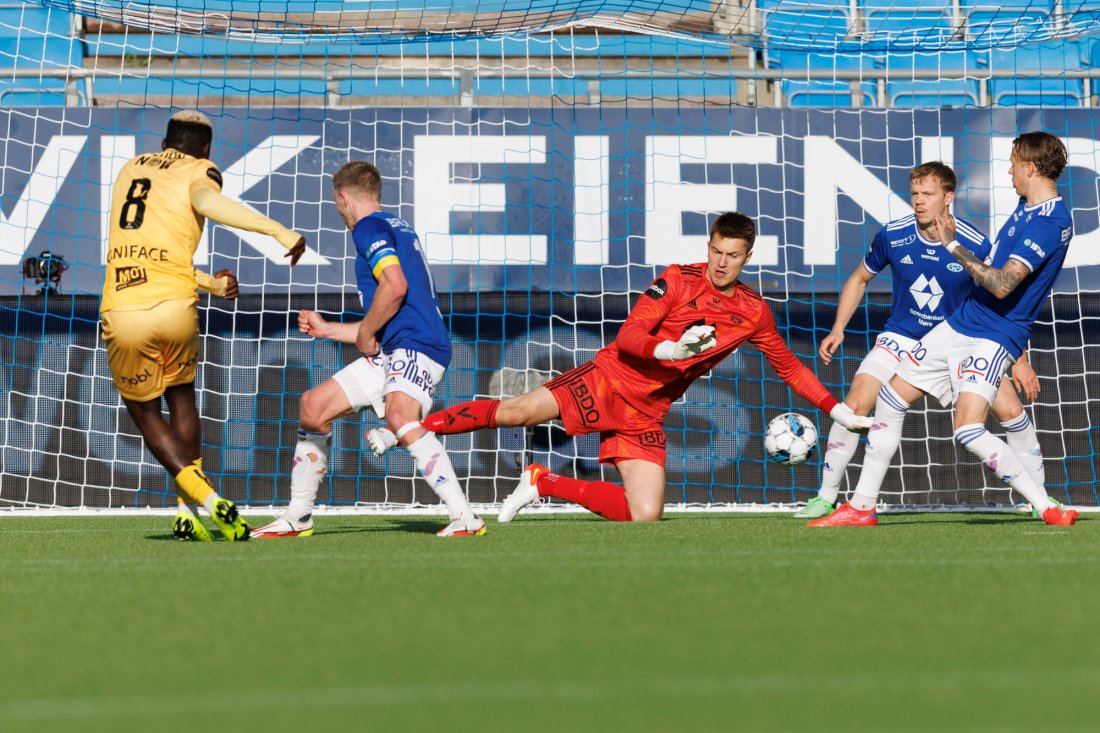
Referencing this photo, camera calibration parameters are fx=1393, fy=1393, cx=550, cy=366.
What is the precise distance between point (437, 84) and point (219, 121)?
2.40m

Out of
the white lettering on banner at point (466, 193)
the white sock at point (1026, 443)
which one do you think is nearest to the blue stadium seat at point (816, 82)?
the white lettering on banner at point (466, 193)

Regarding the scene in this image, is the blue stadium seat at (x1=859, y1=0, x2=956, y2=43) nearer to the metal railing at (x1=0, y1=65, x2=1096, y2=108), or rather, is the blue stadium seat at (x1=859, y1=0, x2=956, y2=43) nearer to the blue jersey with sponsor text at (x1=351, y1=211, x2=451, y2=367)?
the metal railing at (x1=0, y1=65, x2=1096, y2=108)

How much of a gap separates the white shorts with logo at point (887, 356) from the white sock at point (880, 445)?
1.11ft

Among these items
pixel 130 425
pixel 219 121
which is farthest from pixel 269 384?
pixel 219 121

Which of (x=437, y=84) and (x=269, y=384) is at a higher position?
(x=437, y=84)

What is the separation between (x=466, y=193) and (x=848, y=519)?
411 cm

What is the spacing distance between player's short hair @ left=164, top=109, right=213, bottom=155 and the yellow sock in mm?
1342

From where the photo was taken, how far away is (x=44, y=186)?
9148 mm

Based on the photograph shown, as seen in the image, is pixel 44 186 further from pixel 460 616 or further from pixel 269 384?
pixel 460 616

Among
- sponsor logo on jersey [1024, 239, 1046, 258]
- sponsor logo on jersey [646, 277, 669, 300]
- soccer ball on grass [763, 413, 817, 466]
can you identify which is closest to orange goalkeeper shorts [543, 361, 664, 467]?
sponsor logo on jersey [646, 277, 669, 300]

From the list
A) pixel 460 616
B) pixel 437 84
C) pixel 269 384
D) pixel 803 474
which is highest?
pixel 437 84

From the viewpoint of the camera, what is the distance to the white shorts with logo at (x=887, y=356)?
22.8 ft

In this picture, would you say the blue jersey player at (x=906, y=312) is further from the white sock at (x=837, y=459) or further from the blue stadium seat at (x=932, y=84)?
the blue stadium seat at (x=932, y=84)

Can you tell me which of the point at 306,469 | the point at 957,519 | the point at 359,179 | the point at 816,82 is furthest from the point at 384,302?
the point at 816,82
